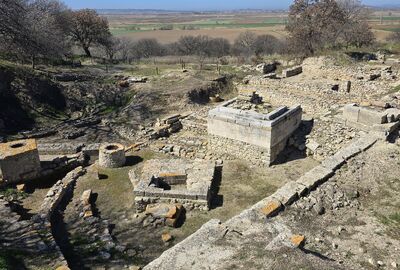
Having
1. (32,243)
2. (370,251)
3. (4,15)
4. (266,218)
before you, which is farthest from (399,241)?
(4,15)

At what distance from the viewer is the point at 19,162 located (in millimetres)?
10672

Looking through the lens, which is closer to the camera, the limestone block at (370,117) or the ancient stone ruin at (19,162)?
the ancient stone ruin at (19,162)

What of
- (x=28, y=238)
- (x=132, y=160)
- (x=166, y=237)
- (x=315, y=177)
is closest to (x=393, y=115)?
(x=315, y=177)

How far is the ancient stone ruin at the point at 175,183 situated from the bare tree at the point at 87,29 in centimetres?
2344

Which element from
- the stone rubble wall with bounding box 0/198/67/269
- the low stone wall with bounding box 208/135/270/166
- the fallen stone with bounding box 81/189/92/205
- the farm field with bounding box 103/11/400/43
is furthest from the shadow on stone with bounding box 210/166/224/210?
the farm field with bounding box 103/11/400/43

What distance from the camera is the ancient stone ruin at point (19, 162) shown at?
34.3 ft

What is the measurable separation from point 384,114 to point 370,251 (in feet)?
21.4

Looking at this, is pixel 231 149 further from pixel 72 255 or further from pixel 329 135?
pixel 72 255

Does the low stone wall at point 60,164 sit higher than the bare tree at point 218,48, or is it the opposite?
the bare tree at point 218,48

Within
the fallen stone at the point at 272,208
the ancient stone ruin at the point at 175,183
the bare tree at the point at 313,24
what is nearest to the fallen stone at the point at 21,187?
the ancient stone ruin at the point at 175,183

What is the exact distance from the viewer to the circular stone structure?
11.5 m

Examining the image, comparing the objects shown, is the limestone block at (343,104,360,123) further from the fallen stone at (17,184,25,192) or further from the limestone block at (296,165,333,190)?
the fallen stone at (17,184,25,192)

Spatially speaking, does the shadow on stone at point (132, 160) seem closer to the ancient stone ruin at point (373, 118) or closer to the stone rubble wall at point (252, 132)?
the stone rubble wall at point (252, 132)

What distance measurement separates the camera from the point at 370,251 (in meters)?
6.28
